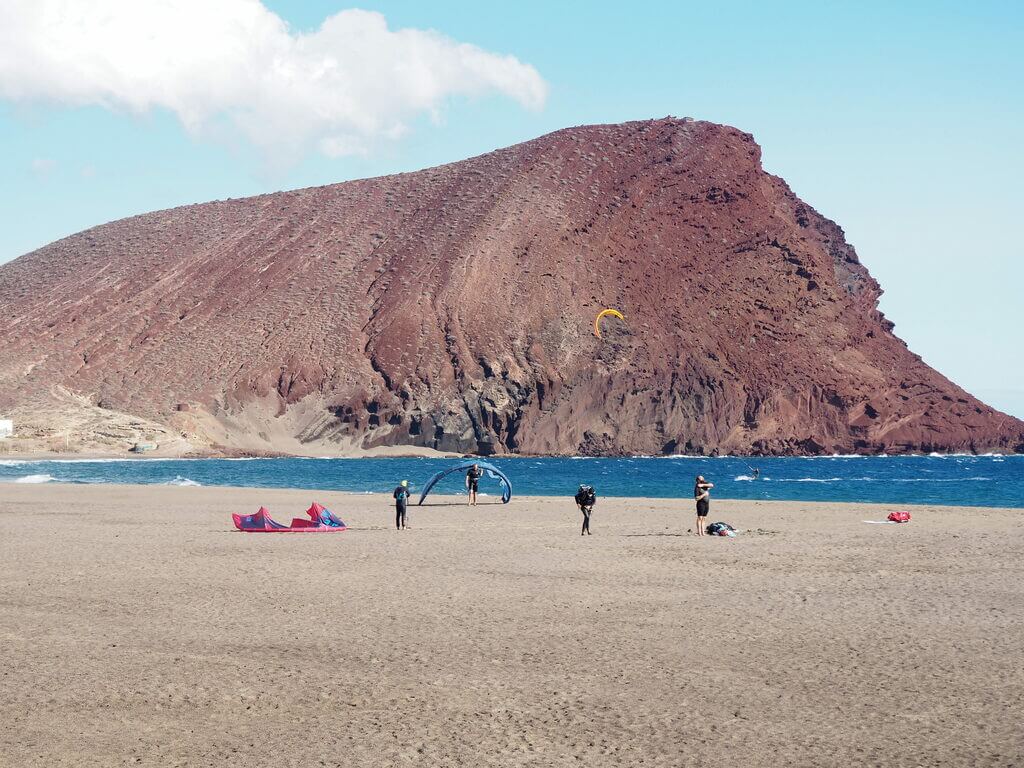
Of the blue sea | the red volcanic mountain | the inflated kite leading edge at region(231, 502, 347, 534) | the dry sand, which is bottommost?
the dry sand

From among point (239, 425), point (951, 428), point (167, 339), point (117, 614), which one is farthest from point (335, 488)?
point (951, 428)

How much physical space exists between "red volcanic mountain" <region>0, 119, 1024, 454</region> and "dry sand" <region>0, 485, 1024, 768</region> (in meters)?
89.2

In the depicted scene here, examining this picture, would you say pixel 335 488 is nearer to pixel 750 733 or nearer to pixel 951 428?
pixel 750 733

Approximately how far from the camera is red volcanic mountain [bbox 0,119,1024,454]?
118m

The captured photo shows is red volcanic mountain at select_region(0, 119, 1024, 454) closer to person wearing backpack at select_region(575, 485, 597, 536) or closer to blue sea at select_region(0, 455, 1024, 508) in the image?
blue sea at select_region(0, 455, 1024, 508)

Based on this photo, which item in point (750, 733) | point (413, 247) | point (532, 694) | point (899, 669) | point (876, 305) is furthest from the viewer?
point (876, 305)

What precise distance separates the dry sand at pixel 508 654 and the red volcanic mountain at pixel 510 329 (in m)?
89.2

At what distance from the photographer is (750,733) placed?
9656 mm

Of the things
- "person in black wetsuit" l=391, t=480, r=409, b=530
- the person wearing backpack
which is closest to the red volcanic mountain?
"person in black wetsuit" l=391, t=480, r=409, b=530

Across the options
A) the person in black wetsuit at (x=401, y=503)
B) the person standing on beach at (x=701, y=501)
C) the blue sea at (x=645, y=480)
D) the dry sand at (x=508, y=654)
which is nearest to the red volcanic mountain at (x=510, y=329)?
the blue sea at (x=645, y=480)

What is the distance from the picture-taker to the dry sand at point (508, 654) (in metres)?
9.41

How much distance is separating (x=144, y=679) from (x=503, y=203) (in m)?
128

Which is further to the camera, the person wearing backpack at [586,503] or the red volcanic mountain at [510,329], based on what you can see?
the red volcanic mountain at [510,329]

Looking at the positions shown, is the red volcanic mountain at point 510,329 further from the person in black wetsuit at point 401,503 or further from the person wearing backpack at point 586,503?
the person wearing backpack at point 586,503
